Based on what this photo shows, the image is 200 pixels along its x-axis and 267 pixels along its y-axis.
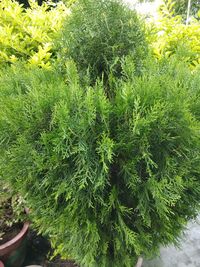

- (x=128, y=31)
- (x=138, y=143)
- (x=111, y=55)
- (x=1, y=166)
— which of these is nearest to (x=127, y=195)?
(x=138, y=143)

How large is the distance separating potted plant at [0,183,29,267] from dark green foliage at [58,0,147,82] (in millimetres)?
1191

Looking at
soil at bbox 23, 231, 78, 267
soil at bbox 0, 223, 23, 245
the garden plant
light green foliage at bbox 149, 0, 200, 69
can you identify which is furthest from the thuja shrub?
light green foliage at bbox 149, 0, 200, 69

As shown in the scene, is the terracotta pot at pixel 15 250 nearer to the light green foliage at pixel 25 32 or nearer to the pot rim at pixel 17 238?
the pot rim at pixel 17 238

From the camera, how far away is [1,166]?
4.14 ft

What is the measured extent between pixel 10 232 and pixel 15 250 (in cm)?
15

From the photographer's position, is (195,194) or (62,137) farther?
(195,194)

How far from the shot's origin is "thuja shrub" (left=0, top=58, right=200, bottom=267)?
3.56 feet

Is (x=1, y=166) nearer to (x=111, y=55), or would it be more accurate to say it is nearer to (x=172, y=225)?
(x=111, y=55)

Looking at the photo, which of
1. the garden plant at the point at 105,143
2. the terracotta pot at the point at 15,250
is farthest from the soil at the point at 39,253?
the garden plant at the point at 105,143

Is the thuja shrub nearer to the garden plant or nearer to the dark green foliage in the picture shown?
the garden plant

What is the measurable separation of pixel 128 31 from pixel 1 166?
3.27ft

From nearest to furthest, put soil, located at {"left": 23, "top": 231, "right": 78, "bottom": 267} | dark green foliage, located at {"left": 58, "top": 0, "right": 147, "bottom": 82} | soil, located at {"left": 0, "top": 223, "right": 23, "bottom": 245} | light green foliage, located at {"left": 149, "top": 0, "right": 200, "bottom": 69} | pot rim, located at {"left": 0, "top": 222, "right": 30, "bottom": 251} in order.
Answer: dark green foliage, located at {"left": 58, "top": 0, "right": 147, "bottom": 82}
pot rim, located at {"left": 0, "top": 222, "right": 30, "bottom": 251}
soil, located at {"left": 0, "top": 223, "right": 23, "bottom": 245}
soil, located at {"left": 23, "top": 231, "right": 78, "bottom": 267}
light green foliage, located at {"left": 149, "top": 0, "right": 200, "bottom": 69}

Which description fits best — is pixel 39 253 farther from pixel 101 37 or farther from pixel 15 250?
pixel 101 37

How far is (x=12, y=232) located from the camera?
2084 millimetres
